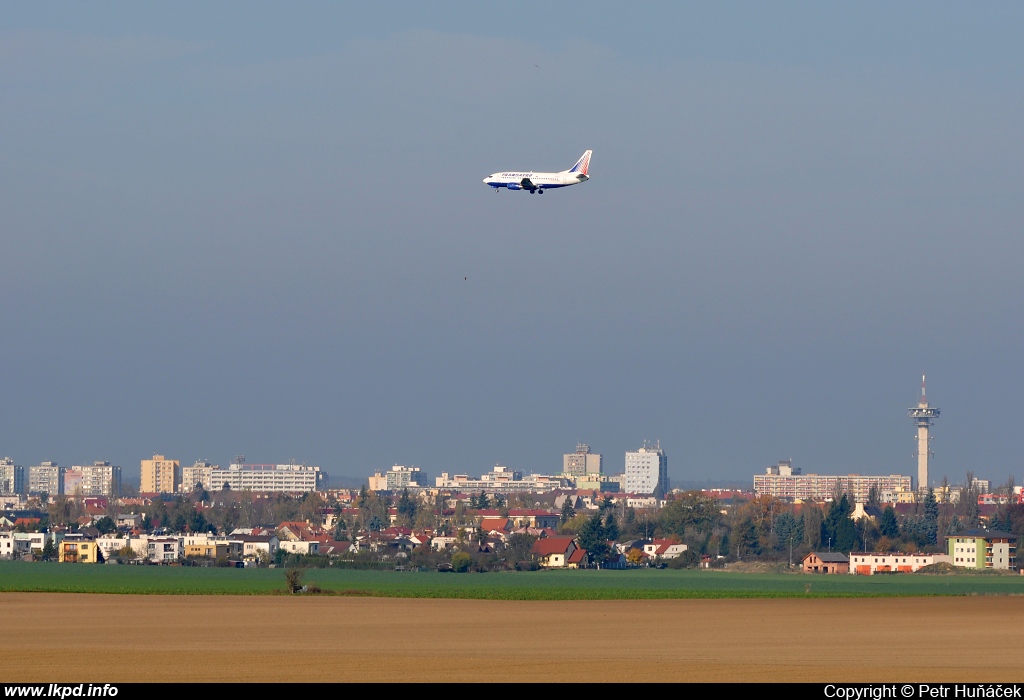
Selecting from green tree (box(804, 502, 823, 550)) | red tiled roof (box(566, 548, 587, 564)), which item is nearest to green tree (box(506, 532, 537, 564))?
red tiled roof (box(566, 548, 587, 564))

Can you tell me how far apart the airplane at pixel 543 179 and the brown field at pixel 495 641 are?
2596 centimetres

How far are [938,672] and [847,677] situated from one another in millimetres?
2190

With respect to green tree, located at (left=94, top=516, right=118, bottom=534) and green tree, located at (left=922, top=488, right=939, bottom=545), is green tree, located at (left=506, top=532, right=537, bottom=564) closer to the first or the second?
green tree, located at (left=922, top=488, right=939, bottom=545)

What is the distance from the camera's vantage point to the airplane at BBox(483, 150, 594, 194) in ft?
270

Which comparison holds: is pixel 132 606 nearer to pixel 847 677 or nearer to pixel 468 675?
pixel 468 675

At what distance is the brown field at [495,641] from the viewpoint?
3244 cm

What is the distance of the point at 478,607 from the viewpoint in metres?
62.3

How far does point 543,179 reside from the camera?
83625 millimetres

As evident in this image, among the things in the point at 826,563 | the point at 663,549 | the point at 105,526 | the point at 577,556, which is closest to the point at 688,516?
the point at 663,549

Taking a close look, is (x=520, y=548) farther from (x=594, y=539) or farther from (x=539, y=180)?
(x=539, y=180)

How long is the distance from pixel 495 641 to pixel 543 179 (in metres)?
44.5

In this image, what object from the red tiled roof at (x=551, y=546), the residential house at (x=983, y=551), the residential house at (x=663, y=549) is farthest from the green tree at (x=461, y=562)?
the residential house at (x=983, y=551)

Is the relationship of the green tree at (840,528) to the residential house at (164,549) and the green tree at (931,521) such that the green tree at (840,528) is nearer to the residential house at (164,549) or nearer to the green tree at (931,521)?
the green tree at (931,521)
